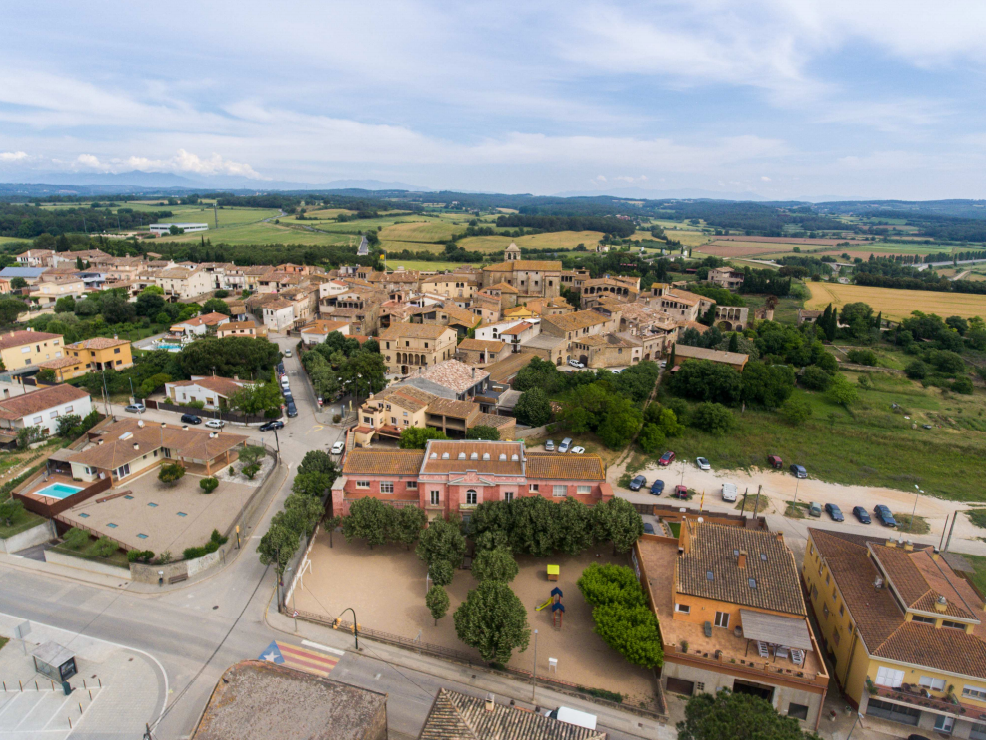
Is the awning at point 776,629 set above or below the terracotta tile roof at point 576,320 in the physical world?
below

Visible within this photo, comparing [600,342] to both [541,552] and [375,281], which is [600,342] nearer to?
[541,552]

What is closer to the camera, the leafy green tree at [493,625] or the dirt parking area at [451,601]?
the leafy green tree at [493,625]

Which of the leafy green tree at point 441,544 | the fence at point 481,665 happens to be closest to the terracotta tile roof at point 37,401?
the fence at point 481,665

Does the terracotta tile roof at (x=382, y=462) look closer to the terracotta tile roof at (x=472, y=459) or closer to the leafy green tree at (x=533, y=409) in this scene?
the terracotta tile roof at (x=472, y=459)

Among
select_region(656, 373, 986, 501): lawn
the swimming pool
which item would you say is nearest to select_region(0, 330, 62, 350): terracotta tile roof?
the swimming pool

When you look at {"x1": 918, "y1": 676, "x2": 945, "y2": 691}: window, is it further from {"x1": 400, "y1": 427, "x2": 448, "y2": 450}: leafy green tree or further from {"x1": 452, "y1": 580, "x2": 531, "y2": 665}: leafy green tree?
{"x1": 400, "y1": 427, "x2": 448, "y2": 450}: leafy green tree

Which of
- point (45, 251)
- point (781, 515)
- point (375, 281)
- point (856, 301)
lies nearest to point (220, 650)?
point (781, 515)

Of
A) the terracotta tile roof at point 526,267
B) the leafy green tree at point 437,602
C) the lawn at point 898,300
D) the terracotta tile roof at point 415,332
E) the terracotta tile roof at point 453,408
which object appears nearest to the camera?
the leafy green tree at point 437,602

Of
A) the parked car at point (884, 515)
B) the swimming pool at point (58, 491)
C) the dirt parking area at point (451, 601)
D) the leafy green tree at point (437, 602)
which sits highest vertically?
the leafy green tree at point (437, 602)
